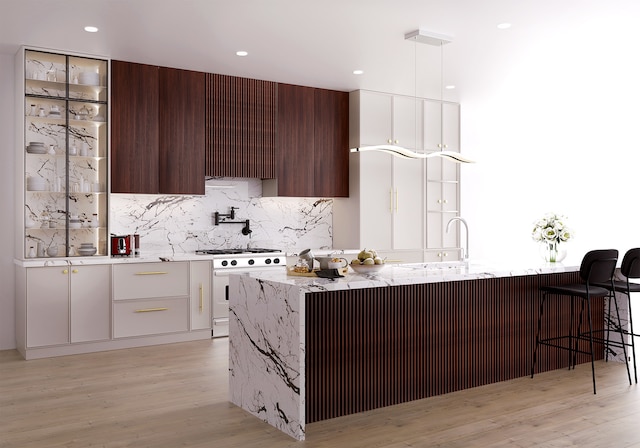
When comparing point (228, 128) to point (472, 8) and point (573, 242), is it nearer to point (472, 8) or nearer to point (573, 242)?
point (472, 8)

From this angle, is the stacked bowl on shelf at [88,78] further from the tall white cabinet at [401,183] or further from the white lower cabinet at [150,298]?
the tall white cabinet at [401,183]

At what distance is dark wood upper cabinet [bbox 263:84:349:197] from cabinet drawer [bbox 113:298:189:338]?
1.69 meters

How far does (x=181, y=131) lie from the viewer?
6199 millimetres

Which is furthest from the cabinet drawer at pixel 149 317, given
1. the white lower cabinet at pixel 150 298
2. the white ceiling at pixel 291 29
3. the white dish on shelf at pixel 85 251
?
the white ceiling at pixel 291 29

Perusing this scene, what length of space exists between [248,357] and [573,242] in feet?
22.3

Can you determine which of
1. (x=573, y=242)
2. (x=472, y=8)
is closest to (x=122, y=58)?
(x=472, y=8)

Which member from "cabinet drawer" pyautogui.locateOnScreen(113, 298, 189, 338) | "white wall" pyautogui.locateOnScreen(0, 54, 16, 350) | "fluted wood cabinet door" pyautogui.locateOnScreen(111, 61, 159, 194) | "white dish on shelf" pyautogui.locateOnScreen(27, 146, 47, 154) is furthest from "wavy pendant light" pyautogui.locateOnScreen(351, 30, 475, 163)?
"white wall" pyautogui.locateOnScreen(0, 54, 16, 350)

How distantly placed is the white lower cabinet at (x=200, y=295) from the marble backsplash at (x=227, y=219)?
54 cm

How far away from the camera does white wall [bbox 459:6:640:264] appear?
6949 millimetres

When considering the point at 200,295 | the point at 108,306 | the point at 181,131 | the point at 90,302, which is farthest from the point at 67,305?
the point at 181,131

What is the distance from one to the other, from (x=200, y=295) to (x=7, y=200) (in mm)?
1968

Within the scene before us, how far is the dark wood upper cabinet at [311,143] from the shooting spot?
6836 millimetres

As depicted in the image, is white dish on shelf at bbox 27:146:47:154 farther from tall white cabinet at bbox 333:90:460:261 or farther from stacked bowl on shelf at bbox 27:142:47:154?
tall white cabinet at bbox 333:90:460:261

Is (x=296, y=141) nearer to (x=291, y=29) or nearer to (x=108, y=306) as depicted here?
(x=291, y=29)
